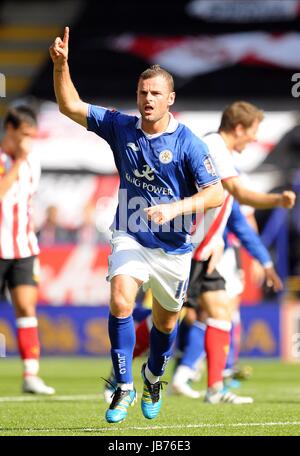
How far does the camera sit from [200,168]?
20.7ft

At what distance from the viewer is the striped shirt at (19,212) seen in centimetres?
936

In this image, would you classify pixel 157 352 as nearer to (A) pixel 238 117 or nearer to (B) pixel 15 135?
(A) pixel 238 117

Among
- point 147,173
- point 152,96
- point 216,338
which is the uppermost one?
point 152,96

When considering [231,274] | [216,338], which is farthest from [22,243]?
[216,338]

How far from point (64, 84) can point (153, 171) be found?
28.0 inches

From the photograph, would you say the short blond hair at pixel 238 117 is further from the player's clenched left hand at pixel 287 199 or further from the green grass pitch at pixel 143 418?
the green grass pitch at pixel 143 418

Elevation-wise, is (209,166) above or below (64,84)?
below

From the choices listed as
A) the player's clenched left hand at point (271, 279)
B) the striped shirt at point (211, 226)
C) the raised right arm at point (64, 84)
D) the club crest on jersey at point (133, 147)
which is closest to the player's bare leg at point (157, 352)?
the club crest on jersey at point (133, 147)

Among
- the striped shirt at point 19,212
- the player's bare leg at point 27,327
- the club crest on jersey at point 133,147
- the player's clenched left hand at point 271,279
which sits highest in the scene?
the club crest on jersey at point 133,147

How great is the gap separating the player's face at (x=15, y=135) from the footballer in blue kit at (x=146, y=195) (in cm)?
260

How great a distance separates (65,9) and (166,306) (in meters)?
19.5

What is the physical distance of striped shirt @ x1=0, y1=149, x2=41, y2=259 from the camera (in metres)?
9.36

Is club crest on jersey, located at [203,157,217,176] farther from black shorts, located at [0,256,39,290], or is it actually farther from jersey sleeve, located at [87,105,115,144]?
black shorts, located at [0,256,39,290]

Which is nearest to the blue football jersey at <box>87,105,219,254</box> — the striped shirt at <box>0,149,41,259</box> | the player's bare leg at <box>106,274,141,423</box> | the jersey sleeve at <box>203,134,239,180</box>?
the player's bare leg at <box>106,274,141,423</box>
